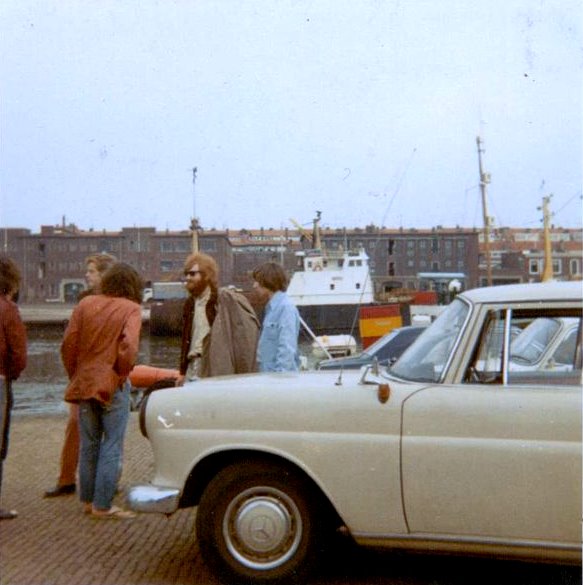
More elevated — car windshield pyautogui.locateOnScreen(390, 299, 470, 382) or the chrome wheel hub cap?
car windshield pyautogui.locateOnScreen(390, 299, 470, 382)

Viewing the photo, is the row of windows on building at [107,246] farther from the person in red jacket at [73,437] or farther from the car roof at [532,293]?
the car roof at [532,293]

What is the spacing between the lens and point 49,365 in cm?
Answer: 3319

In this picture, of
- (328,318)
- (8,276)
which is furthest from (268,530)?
(328,318)

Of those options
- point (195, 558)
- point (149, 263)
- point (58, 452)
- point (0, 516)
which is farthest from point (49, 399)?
point (149, 263)

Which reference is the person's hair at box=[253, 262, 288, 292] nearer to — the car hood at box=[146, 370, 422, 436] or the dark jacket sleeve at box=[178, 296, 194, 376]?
the dark jacket sleeve at box=[178, 296, 194, 376]

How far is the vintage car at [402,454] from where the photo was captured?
3.98 m

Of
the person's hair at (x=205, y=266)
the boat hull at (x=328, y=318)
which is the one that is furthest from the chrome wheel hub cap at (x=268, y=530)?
the boat hull at (x=328, y=318)

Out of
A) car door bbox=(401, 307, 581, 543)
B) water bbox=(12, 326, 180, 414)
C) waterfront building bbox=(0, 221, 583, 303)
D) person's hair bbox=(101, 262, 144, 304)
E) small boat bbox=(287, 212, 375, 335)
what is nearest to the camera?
car door bbox=(401, 307, 581, 543)

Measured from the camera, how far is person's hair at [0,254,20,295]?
19.4 ft

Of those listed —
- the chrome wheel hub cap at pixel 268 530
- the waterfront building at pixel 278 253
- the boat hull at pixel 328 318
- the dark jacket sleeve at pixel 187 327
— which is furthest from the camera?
the waterfront building at pixel 278 253

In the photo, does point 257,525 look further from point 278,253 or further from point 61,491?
point 278,253

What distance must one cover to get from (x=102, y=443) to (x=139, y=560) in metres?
1.04

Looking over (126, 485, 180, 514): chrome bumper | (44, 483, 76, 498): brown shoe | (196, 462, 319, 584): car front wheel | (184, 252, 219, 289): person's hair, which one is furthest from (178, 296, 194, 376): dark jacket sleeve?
(196, 462, 319, 584): car front wheel

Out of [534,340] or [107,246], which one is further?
[107,246]
